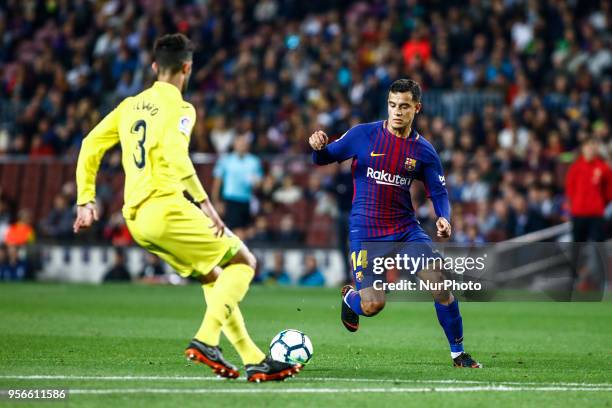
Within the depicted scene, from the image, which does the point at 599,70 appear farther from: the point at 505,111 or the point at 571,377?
the point at 571,377

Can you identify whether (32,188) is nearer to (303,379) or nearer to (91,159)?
(91,159)

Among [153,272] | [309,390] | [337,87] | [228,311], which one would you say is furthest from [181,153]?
[337,87]

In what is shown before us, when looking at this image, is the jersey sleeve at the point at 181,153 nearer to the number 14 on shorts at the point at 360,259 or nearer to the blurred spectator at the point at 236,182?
the number 14 on shorts at the point at 360,259

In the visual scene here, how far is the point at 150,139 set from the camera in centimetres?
717

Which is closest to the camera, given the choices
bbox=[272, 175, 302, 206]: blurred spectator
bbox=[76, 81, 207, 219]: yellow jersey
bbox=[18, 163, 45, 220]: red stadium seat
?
bbox=[76, 81, 207, 219]: yellow jersey

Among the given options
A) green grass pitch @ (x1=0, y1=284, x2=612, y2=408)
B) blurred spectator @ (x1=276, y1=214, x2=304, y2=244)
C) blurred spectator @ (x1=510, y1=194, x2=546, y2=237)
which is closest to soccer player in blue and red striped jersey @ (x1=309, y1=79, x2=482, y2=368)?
green grass pitch @ (x1=0, y1=284, x2=612, y2=408)

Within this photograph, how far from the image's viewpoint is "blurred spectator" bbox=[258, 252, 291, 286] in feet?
69.1

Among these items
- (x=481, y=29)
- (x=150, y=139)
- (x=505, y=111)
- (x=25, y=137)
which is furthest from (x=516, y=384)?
(x=25, y=137)

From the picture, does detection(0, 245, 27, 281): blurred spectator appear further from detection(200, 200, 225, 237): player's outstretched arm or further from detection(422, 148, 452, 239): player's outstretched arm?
detection(200, 200, 225, 237): player's outstretched arm

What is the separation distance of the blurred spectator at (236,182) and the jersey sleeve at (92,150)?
11084 millimetres

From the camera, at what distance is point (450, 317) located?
9.05m

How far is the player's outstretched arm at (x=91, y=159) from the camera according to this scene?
744cm

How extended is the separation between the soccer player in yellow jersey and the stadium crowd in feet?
37.7

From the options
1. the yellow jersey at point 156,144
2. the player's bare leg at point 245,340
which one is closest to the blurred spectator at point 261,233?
the player's bare leg at point 245,340
